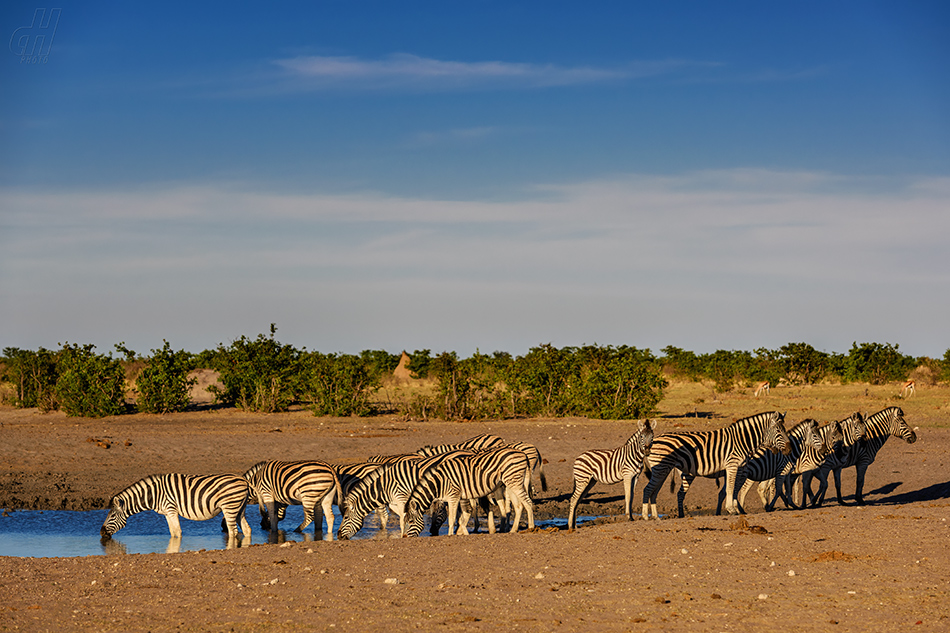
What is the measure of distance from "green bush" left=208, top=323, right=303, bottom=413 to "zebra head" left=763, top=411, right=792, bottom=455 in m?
19.4

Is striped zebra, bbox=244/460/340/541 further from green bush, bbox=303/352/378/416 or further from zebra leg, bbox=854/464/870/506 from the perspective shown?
green bush, bbox=303/352/378/416

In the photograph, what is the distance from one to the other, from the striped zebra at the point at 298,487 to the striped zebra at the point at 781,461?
6.37 metres

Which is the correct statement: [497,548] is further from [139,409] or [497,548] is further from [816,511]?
[139,409]

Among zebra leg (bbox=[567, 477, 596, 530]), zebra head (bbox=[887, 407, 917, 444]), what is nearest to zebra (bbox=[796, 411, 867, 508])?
zebra head (bbox=[887, 407, 917, 444])

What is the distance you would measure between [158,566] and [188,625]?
2.84 meters

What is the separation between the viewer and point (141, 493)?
534 inches

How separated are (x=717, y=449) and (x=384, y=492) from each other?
550 centimetres

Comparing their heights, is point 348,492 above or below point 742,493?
above

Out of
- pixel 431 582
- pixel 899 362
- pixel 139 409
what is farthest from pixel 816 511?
pixel 899 362

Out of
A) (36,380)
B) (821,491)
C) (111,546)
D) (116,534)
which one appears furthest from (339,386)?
(821,491)

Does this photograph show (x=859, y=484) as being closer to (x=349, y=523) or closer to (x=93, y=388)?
(x=349, y=523)

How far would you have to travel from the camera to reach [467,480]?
44.3ft

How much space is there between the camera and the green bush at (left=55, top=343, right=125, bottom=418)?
98.1 ft

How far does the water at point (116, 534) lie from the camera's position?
13.1m
